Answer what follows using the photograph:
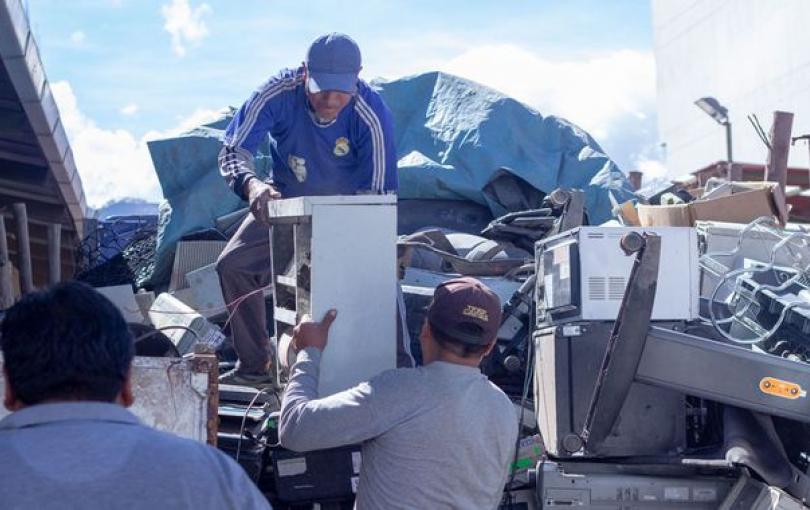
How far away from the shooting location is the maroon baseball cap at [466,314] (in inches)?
126

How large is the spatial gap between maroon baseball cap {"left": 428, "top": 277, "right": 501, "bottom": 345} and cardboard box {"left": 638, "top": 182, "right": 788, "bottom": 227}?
2.95 m

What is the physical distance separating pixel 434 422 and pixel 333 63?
1753mm

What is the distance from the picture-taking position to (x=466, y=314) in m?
3.20

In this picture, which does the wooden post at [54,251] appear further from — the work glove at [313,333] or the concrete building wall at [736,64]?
the concrete building wall at [736,64]

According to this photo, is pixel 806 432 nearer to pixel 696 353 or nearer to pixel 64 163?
pixel 696 353

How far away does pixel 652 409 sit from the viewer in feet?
14.4

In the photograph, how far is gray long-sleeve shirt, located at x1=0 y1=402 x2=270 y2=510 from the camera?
1706 millimetres

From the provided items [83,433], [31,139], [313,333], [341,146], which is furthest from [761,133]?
[83,433]

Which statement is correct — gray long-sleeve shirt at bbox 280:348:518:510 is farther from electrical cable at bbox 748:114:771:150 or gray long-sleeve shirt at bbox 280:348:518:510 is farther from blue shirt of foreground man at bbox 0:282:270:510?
electrical cable at bbox 748:114:771:150

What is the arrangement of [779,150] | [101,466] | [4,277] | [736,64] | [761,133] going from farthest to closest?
[736,64] → [761,133] → [779,150] → [4,277] → [101,466]

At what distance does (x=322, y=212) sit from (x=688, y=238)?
170 cm

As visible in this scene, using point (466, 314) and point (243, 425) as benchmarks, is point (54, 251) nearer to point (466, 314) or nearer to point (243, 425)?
point (243, 425)

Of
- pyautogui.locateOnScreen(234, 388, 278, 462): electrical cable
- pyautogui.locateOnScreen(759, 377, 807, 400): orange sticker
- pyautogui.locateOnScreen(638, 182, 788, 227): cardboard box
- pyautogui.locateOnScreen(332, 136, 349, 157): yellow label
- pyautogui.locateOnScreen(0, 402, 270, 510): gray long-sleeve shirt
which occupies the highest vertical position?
pyautogui.locateOnScreen(332, 136, 349, 157): yellow label

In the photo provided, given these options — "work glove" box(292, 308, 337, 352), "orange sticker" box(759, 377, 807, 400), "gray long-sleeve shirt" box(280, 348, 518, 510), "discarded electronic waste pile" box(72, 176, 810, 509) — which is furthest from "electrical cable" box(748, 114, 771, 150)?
"gray long-sleeve shirt" box(280, 348, 518, 510)
